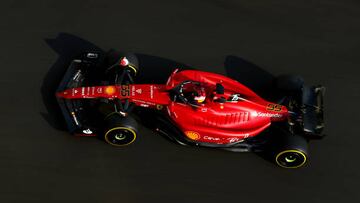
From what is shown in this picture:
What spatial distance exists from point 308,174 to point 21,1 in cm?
808

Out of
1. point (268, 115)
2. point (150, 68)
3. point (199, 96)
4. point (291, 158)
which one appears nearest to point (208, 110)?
point (199, 96)

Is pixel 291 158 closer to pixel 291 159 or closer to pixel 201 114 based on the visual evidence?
pixel 291 159

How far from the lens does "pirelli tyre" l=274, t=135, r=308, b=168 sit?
7391mm

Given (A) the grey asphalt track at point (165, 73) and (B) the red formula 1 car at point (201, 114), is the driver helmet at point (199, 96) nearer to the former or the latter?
(B) the red formula 1 car at point (201, 114)

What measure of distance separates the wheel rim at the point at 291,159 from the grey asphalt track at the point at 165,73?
20 cm

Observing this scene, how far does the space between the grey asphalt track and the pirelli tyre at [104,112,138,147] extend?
0.31m

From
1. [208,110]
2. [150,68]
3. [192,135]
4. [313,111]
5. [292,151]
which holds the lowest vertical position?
[192,135]

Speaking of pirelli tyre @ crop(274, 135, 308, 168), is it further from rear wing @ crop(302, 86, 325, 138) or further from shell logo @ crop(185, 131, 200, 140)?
shell logo @ crop(185, 131, 200, 140)

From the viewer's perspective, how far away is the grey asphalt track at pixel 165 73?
754cm

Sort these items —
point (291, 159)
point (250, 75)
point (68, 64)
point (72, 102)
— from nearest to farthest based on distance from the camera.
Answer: point (291, 159)
point (72, 102)
point (68, 64)
point (250, 75)

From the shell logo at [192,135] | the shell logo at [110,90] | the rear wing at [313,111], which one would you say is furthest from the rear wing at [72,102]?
the rear wing at [313,111]

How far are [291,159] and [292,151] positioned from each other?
410mm

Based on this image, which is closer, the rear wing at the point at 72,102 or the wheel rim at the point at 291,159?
the wheel rim at the point at 291,159

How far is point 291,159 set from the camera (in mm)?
7742
